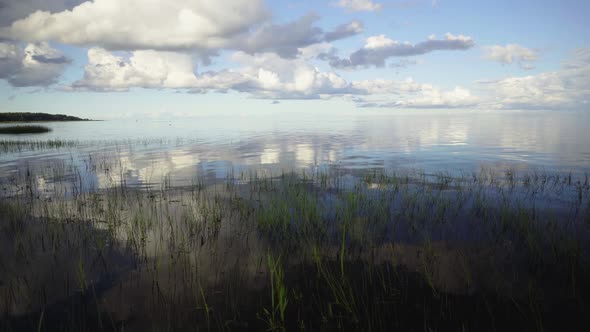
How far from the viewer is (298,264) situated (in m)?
7.09

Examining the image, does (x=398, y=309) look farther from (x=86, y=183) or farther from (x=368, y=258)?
(x=86, y=183)

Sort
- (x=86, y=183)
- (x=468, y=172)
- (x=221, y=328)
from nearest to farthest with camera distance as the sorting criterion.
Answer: (x=221, y=328), (x=86, y=183), (x=468, y=172)

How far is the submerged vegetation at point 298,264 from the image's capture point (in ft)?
17.6

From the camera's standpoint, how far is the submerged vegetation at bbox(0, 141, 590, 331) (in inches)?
211

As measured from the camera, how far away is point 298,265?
7.05m

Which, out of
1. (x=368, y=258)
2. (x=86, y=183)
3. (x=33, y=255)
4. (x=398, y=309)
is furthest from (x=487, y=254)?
(x=86, y=183)

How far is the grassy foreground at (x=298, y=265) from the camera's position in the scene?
211 inches

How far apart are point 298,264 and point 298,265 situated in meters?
0.04

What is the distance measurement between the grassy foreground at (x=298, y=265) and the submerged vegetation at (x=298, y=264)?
1.3 inches

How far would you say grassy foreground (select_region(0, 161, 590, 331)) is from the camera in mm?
5348

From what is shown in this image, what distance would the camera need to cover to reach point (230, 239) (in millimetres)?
8594

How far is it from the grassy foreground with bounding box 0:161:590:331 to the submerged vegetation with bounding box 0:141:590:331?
0.11 ft

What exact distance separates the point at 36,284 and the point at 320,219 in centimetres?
712

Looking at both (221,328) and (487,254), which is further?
(487,254)
